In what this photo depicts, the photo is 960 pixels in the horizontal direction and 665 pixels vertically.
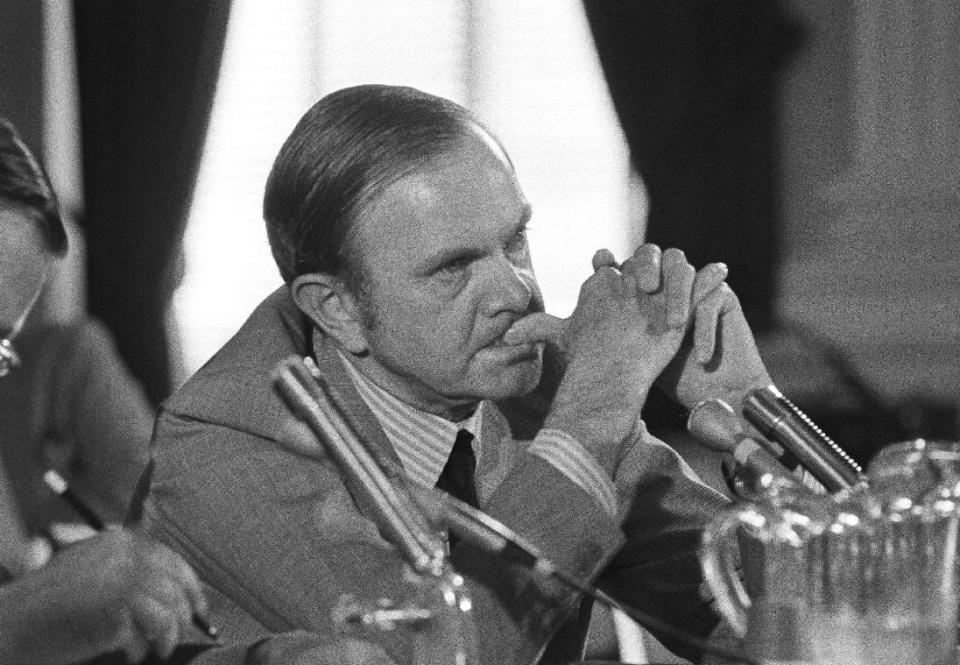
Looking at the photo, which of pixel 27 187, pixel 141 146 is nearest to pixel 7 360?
pixel 27 187

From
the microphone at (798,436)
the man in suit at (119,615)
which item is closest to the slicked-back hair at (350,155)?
the man in suit at (119,615)

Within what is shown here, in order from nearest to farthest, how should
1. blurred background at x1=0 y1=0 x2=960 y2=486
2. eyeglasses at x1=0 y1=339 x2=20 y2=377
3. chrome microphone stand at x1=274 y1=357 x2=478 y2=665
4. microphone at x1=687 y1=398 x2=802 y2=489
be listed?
1. chrome microphone stand at x1=274 y1=357 x2=478 y2=665
2. microphone at x1=687 y1=398 x2=802 y2=489
3. eyeglasses at x1=0 y1=339 x2=20 y2=377
4. blurred background at x1=0 y1=0 x2=960 y2=486

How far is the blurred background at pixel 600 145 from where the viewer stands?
14.3ft

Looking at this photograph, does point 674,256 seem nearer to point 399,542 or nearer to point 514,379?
point 514,379

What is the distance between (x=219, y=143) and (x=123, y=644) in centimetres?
375

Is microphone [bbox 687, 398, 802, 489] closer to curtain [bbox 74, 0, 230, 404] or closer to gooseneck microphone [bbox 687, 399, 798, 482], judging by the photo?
gooseneck microphone [bbox 687, 399, 798, 482]

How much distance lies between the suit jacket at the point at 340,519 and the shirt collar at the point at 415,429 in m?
0.02

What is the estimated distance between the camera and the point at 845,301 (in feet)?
14.4

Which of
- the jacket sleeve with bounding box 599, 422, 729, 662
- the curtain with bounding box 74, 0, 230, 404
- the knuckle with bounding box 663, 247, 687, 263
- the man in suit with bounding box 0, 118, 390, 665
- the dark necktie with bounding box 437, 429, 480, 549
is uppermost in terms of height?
the knuckle with bounding box 663, 247, 687, 263

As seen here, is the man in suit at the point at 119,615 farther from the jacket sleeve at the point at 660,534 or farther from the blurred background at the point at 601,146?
the blurred background at the point at 601,146

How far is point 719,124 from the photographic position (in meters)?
4.42

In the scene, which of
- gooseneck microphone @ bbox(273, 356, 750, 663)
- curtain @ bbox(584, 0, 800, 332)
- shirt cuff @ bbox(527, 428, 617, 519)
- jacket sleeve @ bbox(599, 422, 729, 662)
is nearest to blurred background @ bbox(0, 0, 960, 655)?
curtain @ bbox(584, 0, 800, 332)

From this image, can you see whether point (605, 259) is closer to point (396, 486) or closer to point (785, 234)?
point (396, 486)

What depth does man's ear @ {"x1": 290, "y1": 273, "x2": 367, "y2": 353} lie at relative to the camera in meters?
1.62
